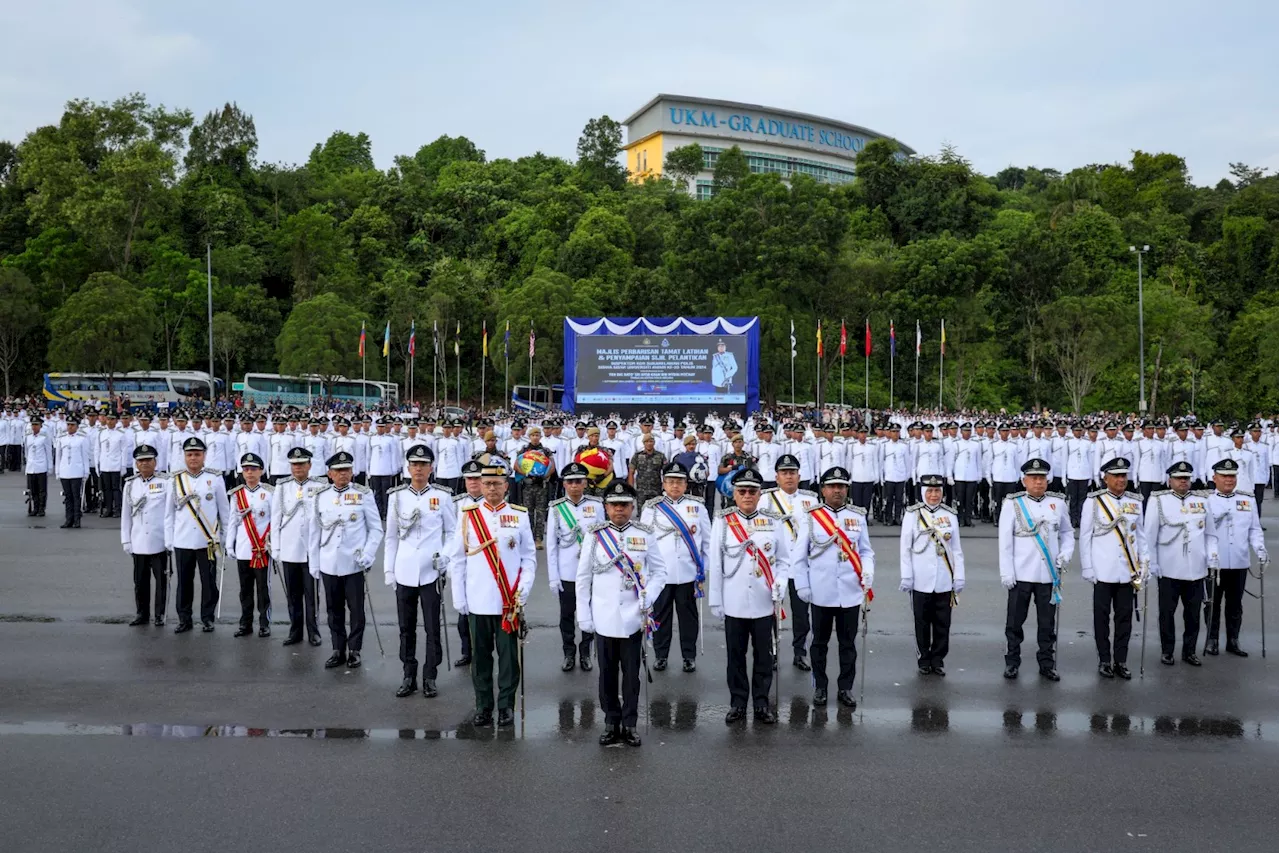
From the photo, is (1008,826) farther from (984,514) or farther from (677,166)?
(677,166)

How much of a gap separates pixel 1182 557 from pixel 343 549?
7.48 meters

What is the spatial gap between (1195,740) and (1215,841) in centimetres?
180

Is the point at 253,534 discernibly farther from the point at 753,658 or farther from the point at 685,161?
the point at 685,161

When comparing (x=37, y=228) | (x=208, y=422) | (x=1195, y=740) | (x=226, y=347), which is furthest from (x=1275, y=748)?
(x=37, y=228)

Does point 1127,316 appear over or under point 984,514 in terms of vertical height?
over

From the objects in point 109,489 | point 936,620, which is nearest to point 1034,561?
point 936,620

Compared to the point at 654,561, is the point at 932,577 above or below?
below

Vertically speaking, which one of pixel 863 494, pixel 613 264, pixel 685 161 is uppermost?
pixel 685 161

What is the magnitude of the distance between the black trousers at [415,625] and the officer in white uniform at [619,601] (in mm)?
1520

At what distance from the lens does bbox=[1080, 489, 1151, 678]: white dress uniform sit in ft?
29.1

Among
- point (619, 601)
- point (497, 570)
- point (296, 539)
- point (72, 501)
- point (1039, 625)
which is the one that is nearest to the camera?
point (619, 601)

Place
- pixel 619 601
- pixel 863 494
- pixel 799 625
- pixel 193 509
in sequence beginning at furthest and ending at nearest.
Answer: pixel 863 494, pixel 193 509, pixel 799 625, pixel 619 601

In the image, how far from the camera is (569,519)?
29.2 ft

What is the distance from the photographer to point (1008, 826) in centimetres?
577
